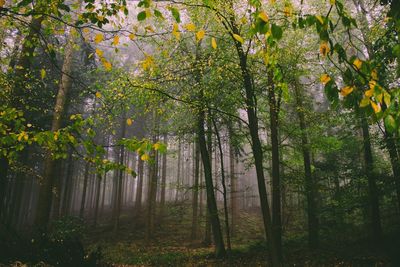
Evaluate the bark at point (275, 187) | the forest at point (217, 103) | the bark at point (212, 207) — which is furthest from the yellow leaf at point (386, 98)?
the bark at point (212, 207)

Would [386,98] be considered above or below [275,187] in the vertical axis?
below

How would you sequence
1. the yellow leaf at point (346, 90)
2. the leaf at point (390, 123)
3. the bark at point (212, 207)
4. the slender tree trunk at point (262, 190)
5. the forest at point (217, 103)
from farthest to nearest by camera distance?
the bark at point (212, 207) < the slender tree trunk at point (262, 190) < the forest at point (217, 103) < the yellow leaf at point (346, 90) < the leaf at point (390, 123)

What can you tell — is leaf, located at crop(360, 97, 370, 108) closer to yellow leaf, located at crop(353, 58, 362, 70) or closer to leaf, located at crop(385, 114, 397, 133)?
leaf, located at crop(385, 114, 397, 133)

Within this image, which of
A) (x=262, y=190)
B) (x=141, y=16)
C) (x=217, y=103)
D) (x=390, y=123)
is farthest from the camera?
(x=217, y=103)

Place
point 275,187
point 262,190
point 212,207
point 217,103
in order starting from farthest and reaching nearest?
1. point 212,207
2. point 217,103
3. point 275,187
4. point 262,190

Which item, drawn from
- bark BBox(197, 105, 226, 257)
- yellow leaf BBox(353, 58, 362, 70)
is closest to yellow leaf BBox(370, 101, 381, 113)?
yellow leaf BBox(353, 58, 362, 70)

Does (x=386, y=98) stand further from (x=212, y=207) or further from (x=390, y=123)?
(x=212, y=207)

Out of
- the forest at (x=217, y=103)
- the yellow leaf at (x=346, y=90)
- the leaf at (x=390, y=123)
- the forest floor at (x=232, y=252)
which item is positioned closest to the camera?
the leaf at (x=390, y=123)

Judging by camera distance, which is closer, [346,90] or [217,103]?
[346,90]

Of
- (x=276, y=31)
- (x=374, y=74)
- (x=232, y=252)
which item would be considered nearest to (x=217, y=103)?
(x=232, y=252)

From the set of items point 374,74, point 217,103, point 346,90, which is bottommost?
point 346,90

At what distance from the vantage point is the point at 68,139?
3490mm

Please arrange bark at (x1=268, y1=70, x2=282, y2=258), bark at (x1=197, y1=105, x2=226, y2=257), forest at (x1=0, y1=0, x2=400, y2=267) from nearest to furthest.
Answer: forest at (x1=0, y1=0, x2=400, y2=267), bark at (x1=268, y1=70, x2=282, y2=258), bark at (x1=197, y1=105, x2=226, y2=257)

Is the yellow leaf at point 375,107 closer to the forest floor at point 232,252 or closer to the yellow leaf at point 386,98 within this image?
the yellow leaf at point 386,98
